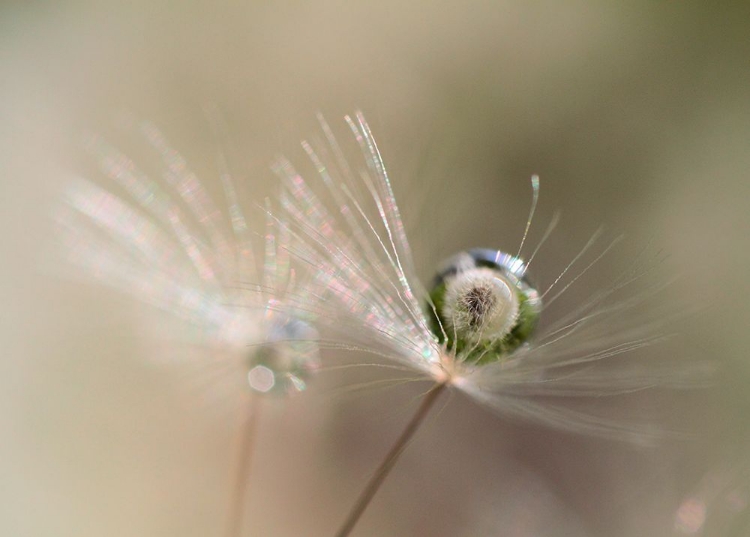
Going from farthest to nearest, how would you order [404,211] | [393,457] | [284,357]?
[404,211], [284,357], [393,457]

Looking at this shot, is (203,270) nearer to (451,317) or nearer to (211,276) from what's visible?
(211,276)

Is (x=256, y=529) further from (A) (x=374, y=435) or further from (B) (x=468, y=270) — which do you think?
(B) (x=468, y=270)

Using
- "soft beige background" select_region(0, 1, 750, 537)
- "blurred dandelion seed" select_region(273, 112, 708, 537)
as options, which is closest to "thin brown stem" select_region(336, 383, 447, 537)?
"blurred dandelion seed" select_region(273, 112, 708, 537)

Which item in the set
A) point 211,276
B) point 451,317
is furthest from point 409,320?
point 211,276

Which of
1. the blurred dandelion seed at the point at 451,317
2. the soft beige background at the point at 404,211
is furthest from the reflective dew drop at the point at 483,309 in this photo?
the soft beige background at the point at 404,211

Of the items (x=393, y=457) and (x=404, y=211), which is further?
(x=404, y=211)

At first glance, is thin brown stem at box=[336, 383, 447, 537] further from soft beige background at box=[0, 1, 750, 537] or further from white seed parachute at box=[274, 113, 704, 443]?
soft beige background at box=[0, 1, 750, 537]

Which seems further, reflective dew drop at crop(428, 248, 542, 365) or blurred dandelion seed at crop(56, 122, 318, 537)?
blurred dandelion seed at crop(56, 122, 318, 537)

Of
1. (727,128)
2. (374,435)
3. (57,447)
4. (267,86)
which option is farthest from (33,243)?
(727,128)
